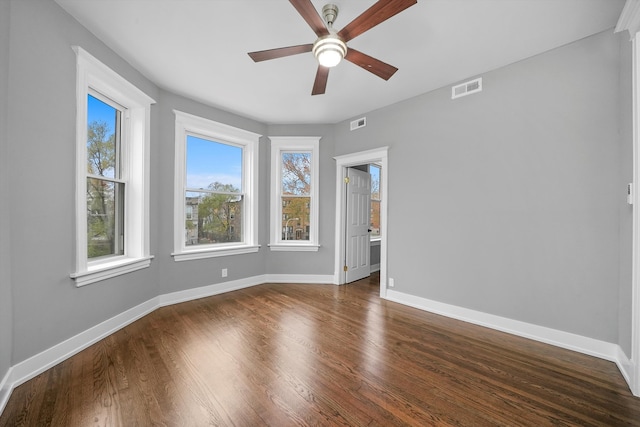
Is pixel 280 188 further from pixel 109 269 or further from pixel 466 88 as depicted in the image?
pixel 466 88

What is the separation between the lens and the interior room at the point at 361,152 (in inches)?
76.4

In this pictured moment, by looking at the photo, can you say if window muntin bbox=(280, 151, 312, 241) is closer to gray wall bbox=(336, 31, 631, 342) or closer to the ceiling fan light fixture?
gray wall bbox=(336, 31, 631, 342)

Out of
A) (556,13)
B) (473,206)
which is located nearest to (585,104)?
(556,13)

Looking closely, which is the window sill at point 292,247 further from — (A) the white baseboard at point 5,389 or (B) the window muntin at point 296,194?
(A) the white baseboard at point 5,389

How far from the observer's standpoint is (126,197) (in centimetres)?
306

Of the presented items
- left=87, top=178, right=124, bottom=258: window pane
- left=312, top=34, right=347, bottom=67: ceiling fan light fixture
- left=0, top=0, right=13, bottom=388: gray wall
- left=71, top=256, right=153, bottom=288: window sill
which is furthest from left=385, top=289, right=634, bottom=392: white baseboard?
left=0, top=0, right=13, bottom=388: gray wall

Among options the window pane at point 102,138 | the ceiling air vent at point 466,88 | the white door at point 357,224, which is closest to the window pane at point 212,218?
the window pane at point 102,138

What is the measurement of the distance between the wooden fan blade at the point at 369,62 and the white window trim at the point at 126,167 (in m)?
2.32

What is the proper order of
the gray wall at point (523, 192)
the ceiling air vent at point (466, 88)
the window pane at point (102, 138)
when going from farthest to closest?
the ceiling air vent at point (466, 88)
the window pane at point (102, 138)
the gray wall at point (523, 192)

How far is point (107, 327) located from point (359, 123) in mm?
4142

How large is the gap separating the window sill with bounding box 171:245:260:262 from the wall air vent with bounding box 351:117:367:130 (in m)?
2.58

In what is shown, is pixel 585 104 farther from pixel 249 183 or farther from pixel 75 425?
pixel 75 425

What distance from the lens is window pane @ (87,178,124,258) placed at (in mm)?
2633

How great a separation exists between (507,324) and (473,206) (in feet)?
4.29
